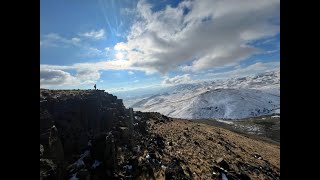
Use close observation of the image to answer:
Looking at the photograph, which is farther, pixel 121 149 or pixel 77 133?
pixel 121 149

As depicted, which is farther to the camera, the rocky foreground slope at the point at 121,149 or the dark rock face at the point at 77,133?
the rocky foreground slope at the point at 121,149

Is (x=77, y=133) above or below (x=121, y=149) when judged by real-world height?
above

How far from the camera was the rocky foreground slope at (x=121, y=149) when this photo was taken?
17797mm

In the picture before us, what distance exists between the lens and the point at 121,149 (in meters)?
22.7

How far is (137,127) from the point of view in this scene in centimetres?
2992

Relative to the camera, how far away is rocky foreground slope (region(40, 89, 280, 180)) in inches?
701

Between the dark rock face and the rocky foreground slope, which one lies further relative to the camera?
the rocky foreground slope
